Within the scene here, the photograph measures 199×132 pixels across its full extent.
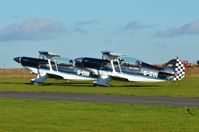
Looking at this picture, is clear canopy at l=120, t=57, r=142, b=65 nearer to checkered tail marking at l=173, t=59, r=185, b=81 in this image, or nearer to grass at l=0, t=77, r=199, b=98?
grass at l=0, t=77, r=199, b=98

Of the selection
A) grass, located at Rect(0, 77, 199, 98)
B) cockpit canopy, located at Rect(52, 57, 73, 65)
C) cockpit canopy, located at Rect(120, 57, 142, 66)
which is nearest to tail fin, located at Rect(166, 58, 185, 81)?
grass, located at Rect(0, 77, 199, 98)

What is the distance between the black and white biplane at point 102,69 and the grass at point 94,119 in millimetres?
32387

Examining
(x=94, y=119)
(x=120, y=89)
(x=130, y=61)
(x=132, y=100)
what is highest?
(x=130, y=61)

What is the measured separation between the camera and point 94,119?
1992 cm

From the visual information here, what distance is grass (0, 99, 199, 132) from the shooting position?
688 inches

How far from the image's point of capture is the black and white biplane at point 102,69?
57.7 m

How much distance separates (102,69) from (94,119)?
3907cm

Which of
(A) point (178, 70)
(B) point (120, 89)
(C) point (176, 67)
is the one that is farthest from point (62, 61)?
(B) point (120, 89)

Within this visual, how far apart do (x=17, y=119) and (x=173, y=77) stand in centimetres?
4043

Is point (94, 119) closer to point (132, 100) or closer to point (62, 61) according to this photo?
point (132, 100)

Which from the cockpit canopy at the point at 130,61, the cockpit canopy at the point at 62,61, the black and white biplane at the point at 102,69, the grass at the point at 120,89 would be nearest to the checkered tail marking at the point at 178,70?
the black and white biplane at the point at 102,69

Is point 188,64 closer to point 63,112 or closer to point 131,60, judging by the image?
point 131,60

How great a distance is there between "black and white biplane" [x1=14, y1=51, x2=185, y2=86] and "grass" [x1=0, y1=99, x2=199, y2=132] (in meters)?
32.4

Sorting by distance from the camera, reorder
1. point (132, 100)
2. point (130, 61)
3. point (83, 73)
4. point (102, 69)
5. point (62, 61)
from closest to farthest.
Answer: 1. point (132, 100)
2. point (130, 61)
3. point (102, 69)
4. point (83, 73)
5. point (62, 61)
